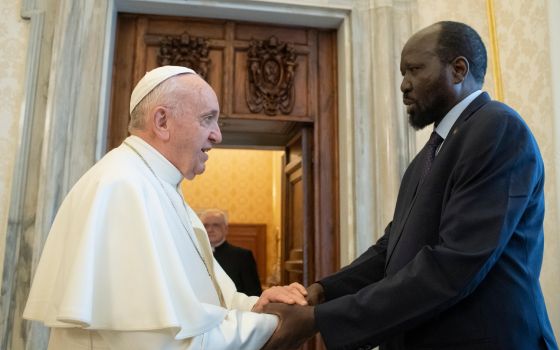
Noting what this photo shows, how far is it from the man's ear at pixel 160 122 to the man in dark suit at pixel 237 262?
2.77 meters

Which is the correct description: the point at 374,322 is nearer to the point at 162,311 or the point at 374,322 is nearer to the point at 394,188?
the point at 162,311

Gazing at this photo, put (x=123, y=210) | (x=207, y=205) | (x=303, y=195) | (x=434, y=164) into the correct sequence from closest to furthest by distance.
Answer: (x=123, y=210), (x=434, y=164), (x=303, y=195), (x=207, y=205)

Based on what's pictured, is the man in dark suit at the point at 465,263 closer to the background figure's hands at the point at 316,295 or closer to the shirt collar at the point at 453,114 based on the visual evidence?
the shirt collar at the point at 453,114

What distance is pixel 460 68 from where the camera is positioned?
1.90m

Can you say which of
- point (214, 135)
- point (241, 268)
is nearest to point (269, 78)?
point (241, 268)

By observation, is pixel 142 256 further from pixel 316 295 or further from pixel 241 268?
pixel 241 268

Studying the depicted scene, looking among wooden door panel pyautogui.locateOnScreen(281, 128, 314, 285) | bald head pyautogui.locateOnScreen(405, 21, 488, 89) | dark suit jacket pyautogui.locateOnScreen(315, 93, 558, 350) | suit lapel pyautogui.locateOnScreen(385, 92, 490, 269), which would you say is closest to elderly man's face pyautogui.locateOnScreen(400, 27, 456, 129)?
bald head pyautogui.locateOnScreen(405, 21, 488, 89)

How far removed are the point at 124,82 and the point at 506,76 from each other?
2761 mm

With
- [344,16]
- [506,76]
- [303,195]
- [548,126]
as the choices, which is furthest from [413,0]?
[303,195]

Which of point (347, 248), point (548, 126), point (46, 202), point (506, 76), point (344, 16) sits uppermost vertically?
point (344, 16)

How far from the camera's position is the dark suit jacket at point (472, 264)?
1511 millimetres

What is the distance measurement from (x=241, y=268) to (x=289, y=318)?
2884mm

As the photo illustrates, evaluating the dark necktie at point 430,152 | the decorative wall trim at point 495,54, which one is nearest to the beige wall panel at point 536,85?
the decorative wall trim at point 495,54

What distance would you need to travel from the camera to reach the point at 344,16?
401cm
